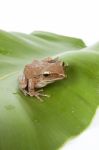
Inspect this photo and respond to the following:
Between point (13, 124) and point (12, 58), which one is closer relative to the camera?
point (13, 124)

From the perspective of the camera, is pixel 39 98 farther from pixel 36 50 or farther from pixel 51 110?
pixel 36 50

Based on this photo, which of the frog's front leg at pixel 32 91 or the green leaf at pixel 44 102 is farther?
the frog's front leg at pixel 32 91

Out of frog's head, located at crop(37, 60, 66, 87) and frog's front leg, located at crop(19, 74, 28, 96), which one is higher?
frog's head, located at crop(37, 60, 66, 87)

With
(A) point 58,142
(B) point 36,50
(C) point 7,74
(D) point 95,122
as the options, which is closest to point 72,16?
(B) point 36,50

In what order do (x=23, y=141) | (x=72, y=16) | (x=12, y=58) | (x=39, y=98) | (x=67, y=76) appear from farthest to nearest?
1. (x=72, y=16)
2. (x=12, y=58)
3. (x=67, y=76)
4. (x=39, y=98)
5. (x=23, y=141)

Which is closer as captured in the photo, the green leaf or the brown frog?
the green leaf
